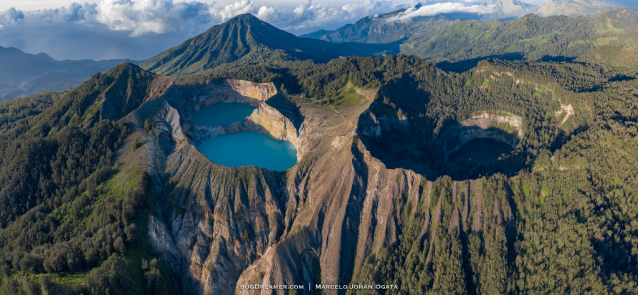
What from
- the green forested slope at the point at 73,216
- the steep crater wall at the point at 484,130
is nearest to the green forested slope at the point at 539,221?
the steep crater wall at the point at 484,130

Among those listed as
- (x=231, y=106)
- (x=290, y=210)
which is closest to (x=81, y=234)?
(x=290, y=210)

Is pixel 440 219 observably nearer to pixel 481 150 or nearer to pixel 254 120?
pixel 254 120

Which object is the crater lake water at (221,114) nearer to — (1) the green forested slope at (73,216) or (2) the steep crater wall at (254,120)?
(2) the steep crater wall at (254,120)

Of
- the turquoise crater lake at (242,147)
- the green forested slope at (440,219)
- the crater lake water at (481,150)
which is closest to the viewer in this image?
the green forested slope at (440,219)

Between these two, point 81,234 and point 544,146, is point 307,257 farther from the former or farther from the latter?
point 544,146

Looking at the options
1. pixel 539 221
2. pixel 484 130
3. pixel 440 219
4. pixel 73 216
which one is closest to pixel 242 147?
pixel 73 216

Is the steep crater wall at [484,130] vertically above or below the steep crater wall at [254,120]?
below
